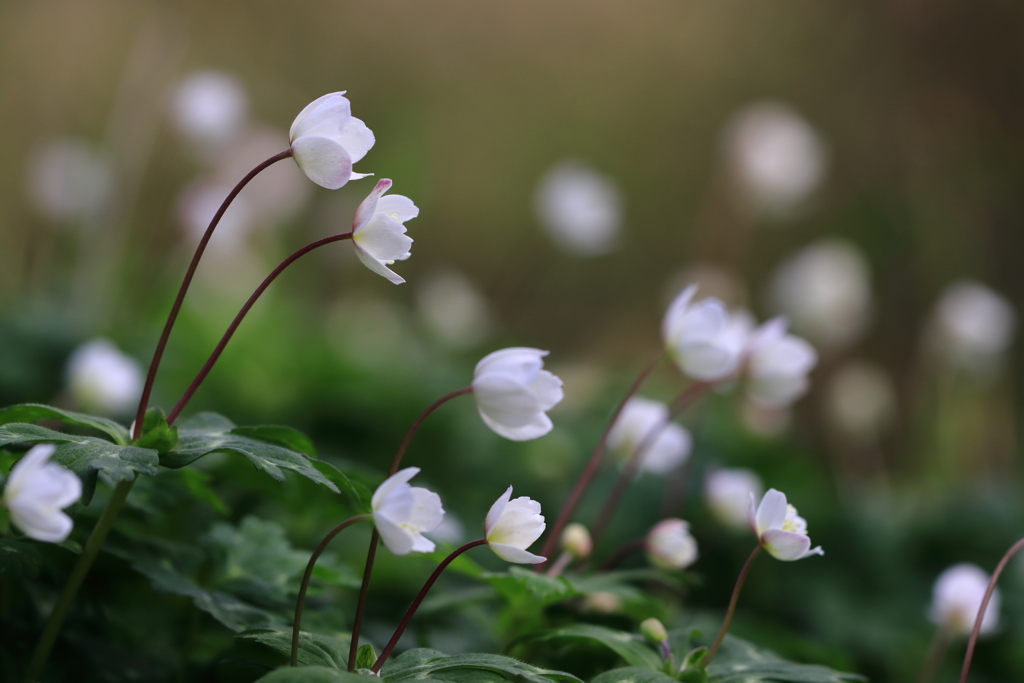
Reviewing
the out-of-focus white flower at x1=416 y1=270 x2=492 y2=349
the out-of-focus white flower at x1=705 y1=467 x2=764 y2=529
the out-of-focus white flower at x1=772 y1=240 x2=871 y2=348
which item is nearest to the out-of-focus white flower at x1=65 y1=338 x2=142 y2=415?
the out-of-focus white flower at x1=705 y1=467 x2=764 y2=529

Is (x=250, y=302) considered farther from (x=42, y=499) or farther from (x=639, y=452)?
(x=639, y=452)

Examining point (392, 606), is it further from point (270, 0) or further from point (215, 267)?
point (270, 0)

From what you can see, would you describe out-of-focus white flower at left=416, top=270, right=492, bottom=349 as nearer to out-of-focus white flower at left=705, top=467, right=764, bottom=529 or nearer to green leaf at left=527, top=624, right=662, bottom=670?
out-of-focus white flower at left=705, top=467, right=764, bottom=529

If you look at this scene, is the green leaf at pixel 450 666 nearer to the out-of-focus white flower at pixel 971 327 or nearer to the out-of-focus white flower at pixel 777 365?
the out-of-focus white flower at pixel 777 365

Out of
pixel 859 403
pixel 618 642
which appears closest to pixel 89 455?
pixel 618 642

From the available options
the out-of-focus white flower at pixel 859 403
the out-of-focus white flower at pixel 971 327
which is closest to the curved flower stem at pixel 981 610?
the out-of-focus white flower at pixel 971 327

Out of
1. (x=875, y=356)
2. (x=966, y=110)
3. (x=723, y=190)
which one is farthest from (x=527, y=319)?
(x=966, y=110)
